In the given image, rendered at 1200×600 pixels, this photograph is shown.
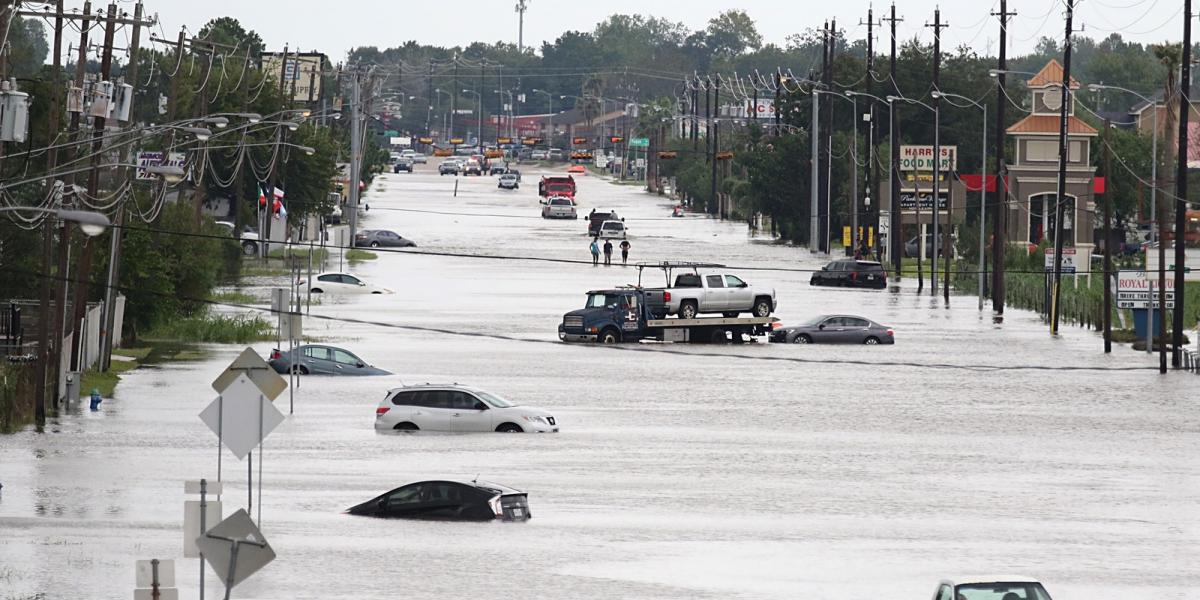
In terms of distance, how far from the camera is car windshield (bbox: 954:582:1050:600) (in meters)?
20.9

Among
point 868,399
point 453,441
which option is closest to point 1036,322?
point 868,399

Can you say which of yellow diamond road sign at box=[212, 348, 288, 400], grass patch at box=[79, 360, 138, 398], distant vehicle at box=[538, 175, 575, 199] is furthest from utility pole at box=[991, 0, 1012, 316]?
distant vehicle at box=[538, 175, 575, 199]

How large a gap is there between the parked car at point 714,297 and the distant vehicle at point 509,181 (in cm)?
11245

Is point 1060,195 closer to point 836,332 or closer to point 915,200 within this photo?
point 836,332

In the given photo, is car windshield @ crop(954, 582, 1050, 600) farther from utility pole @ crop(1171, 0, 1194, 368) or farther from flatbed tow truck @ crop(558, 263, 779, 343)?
flatbed tow truck @ crop(558, 263, 779, 343)

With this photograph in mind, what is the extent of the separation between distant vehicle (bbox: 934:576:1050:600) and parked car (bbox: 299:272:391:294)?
64866 mm

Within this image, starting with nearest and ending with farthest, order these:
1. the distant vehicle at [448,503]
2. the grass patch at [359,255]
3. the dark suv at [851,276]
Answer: the distant vehicle at [448,503], the dark suv at [851,276], the grass patch at [359,255]

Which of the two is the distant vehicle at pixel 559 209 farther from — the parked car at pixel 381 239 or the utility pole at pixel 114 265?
the utility pole at pixel 114 265

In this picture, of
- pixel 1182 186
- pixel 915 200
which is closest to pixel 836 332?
pixel 1182 186

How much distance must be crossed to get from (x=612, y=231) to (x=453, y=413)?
72.0 metres

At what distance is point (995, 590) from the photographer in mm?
20984

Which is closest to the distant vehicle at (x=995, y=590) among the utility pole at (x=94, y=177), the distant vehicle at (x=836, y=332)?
the utility pole at (x=94, y=177)

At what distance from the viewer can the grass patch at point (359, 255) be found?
105 metres

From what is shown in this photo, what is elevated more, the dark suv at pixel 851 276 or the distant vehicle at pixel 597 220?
the distant vehicle at pixel 597 220
